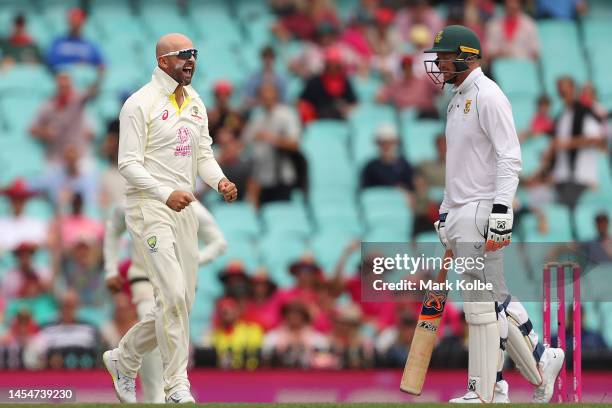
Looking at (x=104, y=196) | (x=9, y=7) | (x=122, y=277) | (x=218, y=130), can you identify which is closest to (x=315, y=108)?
(x=218, y=130)

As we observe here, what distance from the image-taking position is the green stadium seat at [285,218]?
617 inches

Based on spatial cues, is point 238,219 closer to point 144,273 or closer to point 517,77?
point 517,77

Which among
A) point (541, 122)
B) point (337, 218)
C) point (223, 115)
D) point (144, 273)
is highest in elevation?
point (223, 115)

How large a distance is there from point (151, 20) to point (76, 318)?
4.99m

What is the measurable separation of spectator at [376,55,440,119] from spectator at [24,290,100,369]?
421cm

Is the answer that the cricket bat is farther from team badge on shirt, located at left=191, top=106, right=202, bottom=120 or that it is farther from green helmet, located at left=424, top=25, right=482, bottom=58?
team badge on shirt, located at left=191, top=106, right=202, bottom=120

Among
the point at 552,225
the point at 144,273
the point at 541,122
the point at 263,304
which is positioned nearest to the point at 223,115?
the point at 263,304

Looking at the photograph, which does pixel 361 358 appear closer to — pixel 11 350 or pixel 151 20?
pixel 11 350

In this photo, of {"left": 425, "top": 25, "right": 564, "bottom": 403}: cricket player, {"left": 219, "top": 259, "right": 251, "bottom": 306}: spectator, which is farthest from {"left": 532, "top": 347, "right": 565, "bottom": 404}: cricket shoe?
{"left": 219, "top": 259, "right": 251, "bottom": 306}: spectator

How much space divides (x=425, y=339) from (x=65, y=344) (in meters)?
4.57

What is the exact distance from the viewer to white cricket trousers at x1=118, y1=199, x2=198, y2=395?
9.56m

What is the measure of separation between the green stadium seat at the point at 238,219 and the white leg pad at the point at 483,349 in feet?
21.0

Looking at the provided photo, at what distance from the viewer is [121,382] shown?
10062mm

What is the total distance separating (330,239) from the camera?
51.2ft
